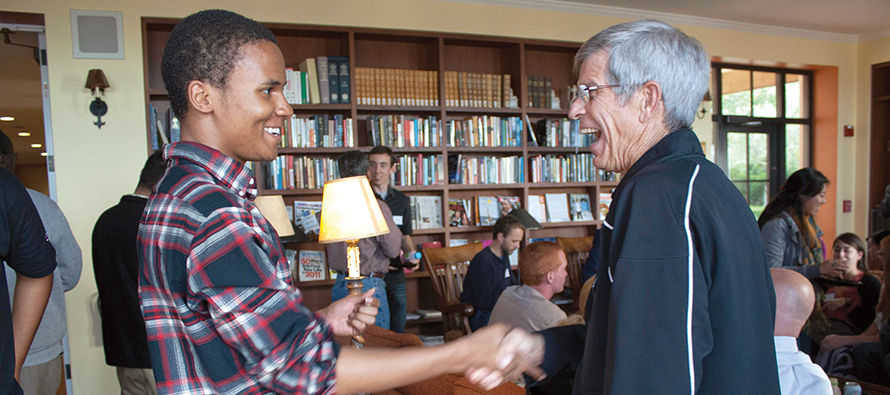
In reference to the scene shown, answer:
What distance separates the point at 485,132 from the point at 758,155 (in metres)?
3.80

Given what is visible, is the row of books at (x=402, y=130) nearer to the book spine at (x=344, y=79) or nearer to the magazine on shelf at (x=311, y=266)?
the book spine at (x=344, y=79)

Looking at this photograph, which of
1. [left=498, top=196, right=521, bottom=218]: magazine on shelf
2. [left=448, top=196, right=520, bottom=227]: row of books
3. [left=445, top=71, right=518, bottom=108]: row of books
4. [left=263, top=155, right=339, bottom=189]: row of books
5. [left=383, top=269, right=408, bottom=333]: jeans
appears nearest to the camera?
[left=383, top=269, right=408, bottom=333]: jeans

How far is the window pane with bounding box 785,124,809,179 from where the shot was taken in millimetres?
7004

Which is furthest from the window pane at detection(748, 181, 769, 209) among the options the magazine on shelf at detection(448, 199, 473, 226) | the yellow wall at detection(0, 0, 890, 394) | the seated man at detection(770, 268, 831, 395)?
the seated man at detection(770, 268, 831, 395)

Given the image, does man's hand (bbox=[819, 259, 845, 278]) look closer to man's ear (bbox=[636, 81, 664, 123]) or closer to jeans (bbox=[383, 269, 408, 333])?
jeans (bbox=[383, 269, 408, 333])

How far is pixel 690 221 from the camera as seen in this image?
2.82ft

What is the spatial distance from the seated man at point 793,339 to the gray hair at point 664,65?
93 cm

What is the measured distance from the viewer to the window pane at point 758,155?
22.4 ft

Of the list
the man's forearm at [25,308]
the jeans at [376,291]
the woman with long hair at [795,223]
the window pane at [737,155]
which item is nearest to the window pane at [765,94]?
the window pane at [737,155]

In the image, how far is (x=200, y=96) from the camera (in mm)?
958

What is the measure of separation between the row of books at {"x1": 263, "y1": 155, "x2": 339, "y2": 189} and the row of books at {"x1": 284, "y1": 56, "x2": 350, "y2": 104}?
46 cm

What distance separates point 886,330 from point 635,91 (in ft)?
8.99

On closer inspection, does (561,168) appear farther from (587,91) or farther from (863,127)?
(587,91)

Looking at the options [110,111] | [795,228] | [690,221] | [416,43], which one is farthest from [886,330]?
[110,111]
